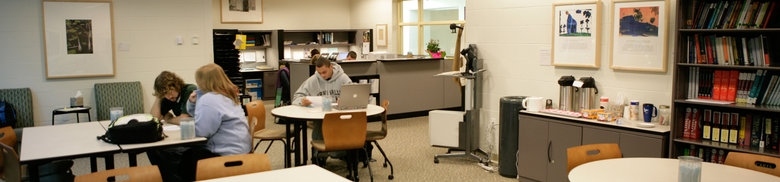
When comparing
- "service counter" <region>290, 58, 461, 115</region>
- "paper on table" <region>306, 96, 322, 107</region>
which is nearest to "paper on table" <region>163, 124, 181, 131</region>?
"paper on table" <region>306, 96, 322, 107</region>

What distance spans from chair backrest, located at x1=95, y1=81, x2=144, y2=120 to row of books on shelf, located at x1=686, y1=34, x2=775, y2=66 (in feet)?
21.0

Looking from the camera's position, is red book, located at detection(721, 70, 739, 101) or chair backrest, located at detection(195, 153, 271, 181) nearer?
chair backrest, located at detection(195, 153, 271, 181)

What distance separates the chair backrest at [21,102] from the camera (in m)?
7.29

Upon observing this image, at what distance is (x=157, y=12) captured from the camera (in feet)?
26.4

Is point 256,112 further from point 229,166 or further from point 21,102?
point 21,102

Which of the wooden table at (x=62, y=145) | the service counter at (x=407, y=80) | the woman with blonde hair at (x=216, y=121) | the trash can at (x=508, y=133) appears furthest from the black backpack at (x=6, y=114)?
the trash can at (x=508, y=133)

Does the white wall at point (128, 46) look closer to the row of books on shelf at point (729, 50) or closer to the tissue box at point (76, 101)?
Result: the tissue box at point (76, 101)

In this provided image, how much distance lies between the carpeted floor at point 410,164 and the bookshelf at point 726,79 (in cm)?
176

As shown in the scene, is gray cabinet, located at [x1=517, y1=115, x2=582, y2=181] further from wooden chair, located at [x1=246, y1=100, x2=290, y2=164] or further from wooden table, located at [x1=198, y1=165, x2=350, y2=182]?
wooden table, located at [x1=198, y1=165, x2=350, y2=182]

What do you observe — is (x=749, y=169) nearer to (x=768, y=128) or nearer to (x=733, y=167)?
A: (x=733, y=167)

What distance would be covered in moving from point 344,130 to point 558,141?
5.77ft

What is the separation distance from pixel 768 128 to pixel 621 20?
4.44ft

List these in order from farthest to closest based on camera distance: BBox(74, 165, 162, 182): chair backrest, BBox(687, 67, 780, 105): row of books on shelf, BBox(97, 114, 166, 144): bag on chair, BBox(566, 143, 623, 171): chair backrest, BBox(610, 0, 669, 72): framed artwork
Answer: BBox(610, 0, 669, 72): framed artwork, BBox(687, 67, 780, 105): row of books on shelf, BBox(97, 114, 166, 144): bag on chair, BBox(566, 143, 623, 171): chair backrest, BBox(74, 165, 162, 182): chair backrest

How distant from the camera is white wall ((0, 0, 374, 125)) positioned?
7324 millimetres
